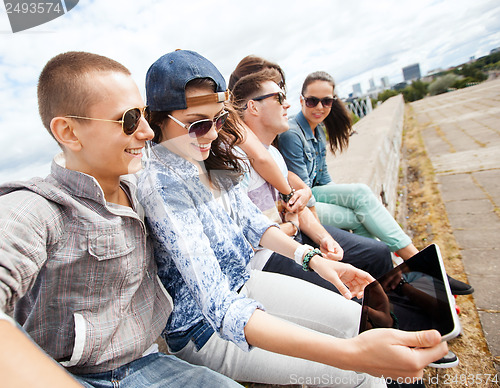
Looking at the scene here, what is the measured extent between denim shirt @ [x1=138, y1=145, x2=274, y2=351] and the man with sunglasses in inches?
3.4

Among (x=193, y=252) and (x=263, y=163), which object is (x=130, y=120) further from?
(x=263, y=163)

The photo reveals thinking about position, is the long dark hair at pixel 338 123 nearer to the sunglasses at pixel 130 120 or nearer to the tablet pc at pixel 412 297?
the tablet pc at pixel 412 297

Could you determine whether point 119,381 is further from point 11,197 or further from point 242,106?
point 242,106

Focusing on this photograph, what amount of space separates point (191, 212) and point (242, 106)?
1.41 m

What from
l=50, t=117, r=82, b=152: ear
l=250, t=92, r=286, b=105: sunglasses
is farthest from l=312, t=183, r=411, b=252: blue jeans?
l=50, t=117, r=82, b=152: ear

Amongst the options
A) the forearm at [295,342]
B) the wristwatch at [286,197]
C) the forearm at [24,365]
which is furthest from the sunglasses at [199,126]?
the wristwatch at [286,197]

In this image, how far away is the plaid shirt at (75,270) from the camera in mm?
824

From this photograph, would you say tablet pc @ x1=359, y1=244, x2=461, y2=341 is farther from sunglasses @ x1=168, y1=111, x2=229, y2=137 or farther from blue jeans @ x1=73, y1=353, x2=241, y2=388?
sunglasses @ x1=168, y1=111, x2=229, y2=137

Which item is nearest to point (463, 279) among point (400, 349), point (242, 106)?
point (400, 349)

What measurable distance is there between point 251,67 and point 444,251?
257cm

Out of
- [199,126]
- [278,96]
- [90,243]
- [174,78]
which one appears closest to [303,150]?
[278,96]

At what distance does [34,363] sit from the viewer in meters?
0.69

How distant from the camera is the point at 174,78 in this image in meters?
1.28

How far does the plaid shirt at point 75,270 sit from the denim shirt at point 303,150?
1895mm
